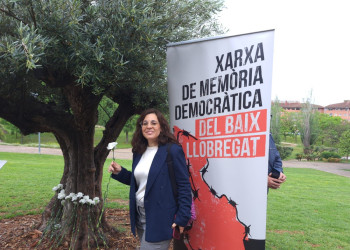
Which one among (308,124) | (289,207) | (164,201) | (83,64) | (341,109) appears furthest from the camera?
(341,109)

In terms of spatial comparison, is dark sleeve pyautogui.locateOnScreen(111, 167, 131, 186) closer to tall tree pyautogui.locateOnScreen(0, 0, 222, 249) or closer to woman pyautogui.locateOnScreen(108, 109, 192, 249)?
woman pyautogui.locateOnScreen(108, 109, 192, 249)

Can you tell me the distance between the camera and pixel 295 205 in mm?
8992

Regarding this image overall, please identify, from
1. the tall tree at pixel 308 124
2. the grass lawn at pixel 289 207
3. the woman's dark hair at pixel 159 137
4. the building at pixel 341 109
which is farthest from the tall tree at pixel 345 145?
the building at pixel 341 109

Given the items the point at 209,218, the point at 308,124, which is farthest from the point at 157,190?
the point at 308,124

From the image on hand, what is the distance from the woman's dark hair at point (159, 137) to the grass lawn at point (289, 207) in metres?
3.58

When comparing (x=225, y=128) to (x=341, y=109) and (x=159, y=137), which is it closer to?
(x=159, y=137)

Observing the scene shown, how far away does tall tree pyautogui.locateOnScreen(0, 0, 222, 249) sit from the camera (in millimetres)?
2504

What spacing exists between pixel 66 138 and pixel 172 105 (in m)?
1.99

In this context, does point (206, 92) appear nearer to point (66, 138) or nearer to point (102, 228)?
point (66, 138)

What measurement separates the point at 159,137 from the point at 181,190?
0.51m

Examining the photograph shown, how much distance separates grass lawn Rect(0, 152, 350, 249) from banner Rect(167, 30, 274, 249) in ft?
9.22

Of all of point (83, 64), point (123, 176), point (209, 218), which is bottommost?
point (209, 218)

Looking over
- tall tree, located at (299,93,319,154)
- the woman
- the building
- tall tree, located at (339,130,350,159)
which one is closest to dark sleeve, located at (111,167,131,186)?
the woman

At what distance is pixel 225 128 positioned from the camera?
290 cm
